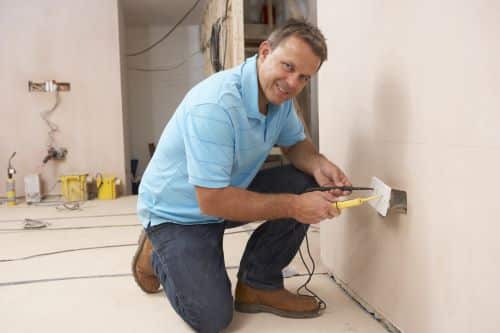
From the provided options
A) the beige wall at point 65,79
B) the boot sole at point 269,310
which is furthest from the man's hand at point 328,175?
the beige wall at point 65,79

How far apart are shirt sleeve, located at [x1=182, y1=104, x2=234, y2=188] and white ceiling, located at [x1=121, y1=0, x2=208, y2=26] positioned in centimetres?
443

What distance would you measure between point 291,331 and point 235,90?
2.54 feet

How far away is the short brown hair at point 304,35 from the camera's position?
1.29m

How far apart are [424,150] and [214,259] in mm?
751

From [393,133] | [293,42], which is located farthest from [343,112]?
[293,42]

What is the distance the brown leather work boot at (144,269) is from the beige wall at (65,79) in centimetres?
335

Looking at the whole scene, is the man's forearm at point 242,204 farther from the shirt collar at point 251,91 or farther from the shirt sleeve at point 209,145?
the shirt collar at point 251,91

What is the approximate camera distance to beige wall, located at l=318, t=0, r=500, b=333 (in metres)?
0.95

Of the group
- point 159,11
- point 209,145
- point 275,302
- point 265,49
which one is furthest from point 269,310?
point 159,11

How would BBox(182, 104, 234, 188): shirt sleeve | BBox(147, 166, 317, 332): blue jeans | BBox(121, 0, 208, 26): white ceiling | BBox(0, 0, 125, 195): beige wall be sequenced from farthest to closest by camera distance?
BBox(121, 0, 208, 26): white ceiling < BBox(0, 0, 125, 195): beige wall < BBox(147, 166, 317, 332): blue jeans < BBox(182, 104, 234, 188): shirt sleeve

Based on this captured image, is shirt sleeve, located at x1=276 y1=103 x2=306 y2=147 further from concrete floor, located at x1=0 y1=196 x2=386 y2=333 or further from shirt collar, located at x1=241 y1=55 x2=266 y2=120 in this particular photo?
concrete floor, located at x1=0 y1=196 x2=386 y2=333

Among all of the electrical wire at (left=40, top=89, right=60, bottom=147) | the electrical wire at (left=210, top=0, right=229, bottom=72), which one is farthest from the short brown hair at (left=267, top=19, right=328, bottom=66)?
the electrical wire at (left=40, top=89, right=60, bottom=147)

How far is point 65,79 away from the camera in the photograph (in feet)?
15.6

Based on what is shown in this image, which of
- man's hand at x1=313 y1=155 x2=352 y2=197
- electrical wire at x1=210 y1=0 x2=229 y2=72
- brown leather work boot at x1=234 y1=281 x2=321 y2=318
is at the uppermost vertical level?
electrical wire at x1=210 y1=0 x2=229 y2=72
